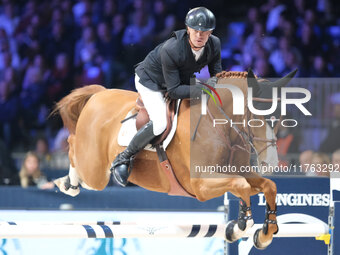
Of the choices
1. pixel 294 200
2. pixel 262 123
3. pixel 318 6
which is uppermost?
pixel 318 6

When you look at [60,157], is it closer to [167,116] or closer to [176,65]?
[167,116]

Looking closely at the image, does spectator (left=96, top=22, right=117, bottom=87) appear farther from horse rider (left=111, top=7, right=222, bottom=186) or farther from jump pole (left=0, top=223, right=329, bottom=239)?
jump pole (left=0, top=223, right=329, bottom=239)

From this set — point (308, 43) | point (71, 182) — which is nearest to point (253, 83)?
point (71, 182)

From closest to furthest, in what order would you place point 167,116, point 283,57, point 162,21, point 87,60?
1. point 167,116
2. point 283,57
3. point 87,60
4. point 162,21

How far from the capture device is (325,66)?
7.86 meters

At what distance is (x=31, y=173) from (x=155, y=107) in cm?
276

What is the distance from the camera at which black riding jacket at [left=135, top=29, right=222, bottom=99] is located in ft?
13.5

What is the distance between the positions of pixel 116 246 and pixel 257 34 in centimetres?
413

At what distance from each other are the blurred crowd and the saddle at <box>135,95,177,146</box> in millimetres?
2959

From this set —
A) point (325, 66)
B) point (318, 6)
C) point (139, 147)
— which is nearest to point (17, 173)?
point (139, 147)

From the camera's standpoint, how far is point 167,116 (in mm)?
→ 4301

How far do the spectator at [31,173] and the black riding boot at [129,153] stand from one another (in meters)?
2.29

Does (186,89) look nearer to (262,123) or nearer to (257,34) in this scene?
(262,123)

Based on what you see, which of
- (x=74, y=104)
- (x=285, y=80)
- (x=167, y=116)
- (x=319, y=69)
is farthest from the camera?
(x=319, y=69)
